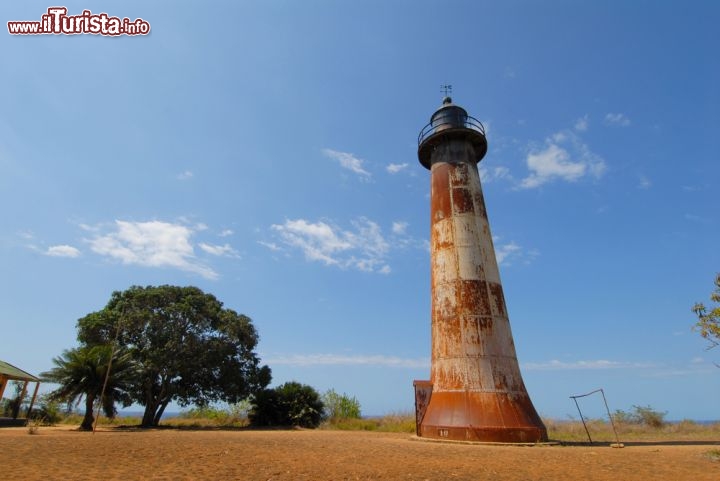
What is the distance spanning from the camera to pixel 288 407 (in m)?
26.6

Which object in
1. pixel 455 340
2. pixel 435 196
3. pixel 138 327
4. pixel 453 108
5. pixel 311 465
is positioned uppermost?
pixel 453 108

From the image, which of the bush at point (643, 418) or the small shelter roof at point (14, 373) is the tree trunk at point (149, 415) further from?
the bush at point (643, 418)

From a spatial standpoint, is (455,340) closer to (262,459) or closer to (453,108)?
(262,459)

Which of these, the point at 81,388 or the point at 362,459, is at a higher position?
the point at 81,388

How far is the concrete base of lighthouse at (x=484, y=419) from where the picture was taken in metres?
13.4

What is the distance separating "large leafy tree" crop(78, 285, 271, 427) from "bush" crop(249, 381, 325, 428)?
1.15m

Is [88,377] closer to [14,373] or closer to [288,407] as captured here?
[14,373]

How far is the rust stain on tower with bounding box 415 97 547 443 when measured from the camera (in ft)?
45.8

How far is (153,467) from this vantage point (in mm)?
8406

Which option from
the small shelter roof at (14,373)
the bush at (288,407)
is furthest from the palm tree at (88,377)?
the bush at (288,407)

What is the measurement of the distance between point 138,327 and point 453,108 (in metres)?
22.6

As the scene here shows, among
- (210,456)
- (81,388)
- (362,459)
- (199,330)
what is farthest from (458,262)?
(81,388)

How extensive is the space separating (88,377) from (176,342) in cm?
489

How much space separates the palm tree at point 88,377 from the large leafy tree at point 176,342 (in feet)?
6.11
